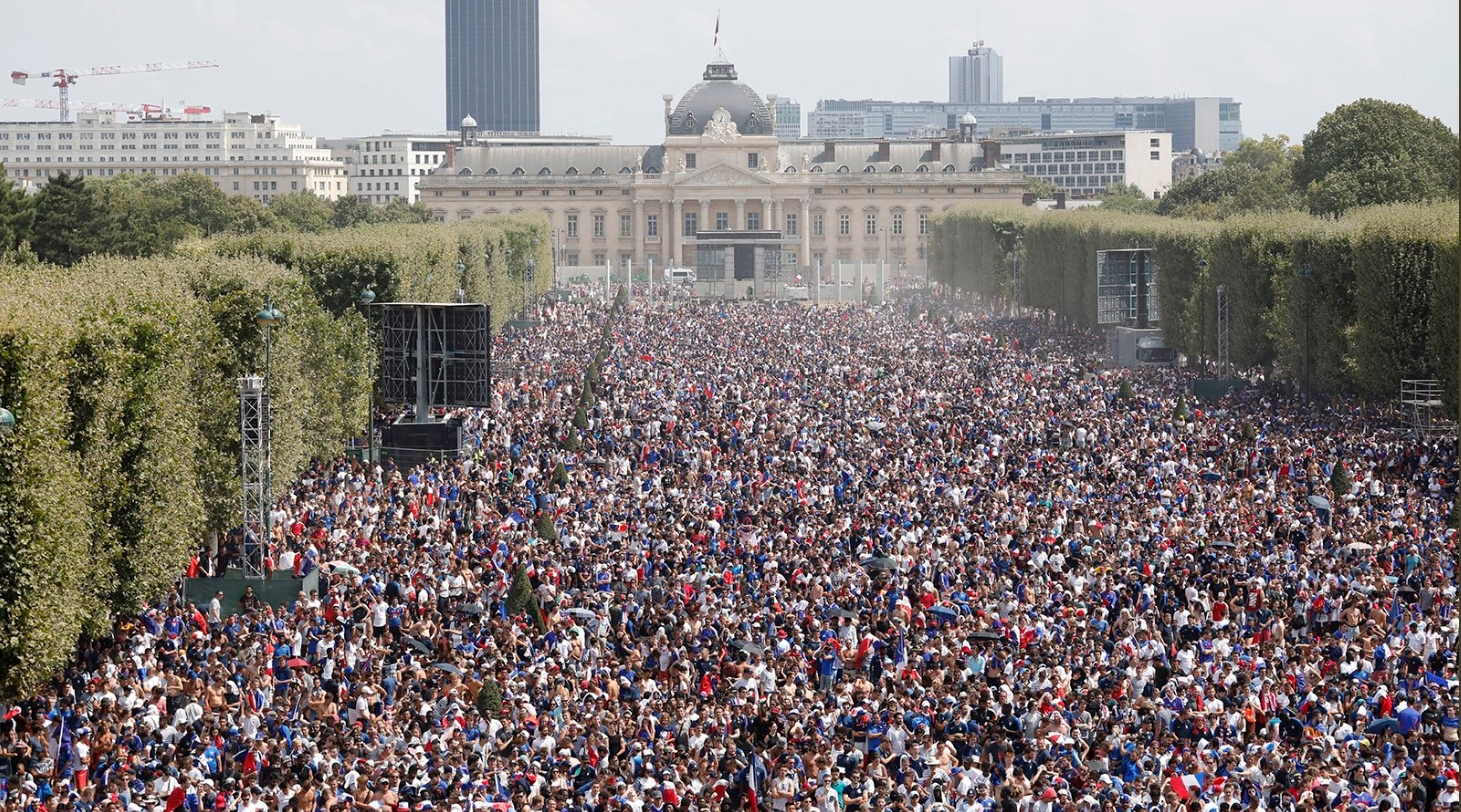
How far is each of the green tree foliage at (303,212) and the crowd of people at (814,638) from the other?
80362 mm

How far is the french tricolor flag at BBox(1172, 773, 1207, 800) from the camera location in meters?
19.3

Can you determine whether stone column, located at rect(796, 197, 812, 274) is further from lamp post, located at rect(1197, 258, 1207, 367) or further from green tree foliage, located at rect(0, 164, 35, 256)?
lamp post, located at rect(1197, 258, 1207, 367)

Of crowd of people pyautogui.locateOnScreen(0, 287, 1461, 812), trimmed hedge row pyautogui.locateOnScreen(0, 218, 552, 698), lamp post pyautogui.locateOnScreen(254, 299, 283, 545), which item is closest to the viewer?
crowd of people pyautogui.locateOnScreen(0, 287, 1461, 812)

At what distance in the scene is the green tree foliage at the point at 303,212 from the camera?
404 feet

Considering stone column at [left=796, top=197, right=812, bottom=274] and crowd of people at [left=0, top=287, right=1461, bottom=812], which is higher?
stone column at [left=796, top=197, right=812, bottom=274]

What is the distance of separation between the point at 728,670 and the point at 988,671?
312cm

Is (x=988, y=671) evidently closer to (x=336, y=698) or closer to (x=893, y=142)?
(x=336, y=698)

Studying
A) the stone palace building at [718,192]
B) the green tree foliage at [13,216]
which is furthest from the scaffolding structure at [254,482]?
the stone palace building at [718,192]

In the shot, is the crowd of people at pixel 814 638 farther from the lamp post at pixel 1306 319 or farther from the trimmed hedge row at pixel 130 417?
the lamp post at pixel 1306 319

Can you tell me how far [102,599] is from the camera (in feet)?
89.5

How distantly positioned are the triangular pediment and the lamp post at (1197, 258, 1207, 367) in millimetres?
88201

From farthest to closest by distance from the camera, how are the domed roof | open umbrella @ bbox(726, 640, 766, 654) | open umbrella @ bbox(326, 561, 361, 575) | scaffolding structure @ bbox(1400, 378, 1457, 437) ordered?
the domed roof → scaffolding structure @ bbox(1400, 378, 1457, 437) → open umbrella @ bbox(326, 561, 361, 575) → open umbrella @ bbox(726, 640, 766, 654)

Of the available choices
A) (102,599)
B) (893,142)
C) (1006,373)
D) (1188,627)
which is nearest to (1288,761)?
(1188,627)

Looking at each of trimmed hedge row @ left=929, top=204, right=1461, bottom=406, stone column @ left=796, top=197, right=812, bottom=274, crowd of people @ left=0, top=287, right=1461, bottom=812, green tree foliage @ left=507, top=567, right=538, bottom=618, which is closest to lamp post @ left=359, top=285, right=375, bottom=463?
crowd of people @ left=0, top=287, right=1461, bottom=812
